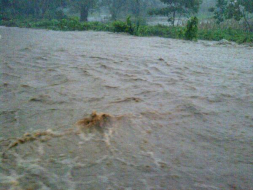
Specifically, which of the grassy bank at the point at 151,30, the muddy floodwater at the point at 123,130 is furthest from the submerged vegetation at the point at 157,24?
the muddy floodwater at the point at 123,130

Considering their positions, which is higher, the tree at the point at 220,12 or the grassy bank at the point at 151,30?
the tree at the point at 220,12

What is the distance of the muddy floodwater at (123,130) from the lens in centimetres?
162

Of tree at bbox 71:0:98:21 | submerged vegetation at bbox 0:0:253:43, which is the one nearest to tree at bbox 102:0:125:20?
submerged vegetation at bbox 0:0:253:43

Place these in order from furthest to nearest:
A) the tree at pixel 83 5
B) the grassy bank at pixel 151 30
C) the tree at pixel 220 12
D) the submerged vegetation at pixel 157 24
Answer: the tree at pixel 83 5
the tree at pixel 220 12
the submerged vegetation at pixel 157 24
the grassy bank at pixel 151 30

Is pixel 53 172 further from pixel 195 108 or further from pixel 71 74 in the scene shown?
pixel 71 74

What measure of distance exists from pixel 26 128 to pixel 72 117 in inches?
16.5

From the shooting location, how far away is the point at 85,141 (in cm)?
200

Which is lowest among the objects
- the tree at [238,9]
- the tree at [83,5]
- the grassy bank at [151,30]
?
the grassy bank at [151,30]

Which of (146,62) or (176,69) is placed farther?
(146,62)

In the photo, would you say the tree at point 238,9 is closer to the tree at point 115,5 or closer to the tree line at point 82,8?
the tree line at point 82,8

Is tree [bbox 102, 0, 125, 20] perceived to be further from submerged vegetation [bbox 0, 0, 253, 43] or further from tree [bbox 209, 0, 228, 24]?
tree [bbox 209, 0, 228, 24]

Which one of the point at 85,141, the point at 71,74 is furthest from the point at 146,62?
the point at 85,141

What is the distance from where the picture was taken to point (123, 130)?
2160mm

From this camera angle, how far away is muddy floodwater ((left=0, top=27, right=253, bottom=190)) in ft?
5.33
